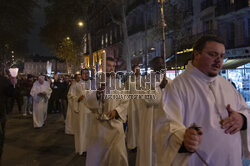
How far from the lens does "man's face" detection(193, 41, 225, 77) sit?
2.40 meters

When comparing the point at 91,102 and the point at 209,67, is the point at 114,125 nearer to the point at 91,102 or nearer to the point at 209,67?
the point at 91,102

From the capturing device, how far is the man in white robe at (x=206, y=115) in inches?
85.7

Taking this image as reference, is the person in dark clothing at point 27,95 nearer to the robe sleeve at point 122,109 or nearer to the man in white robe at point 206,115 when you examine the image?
the robe sleeve at point 122,109

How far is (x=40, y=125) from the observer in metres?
11.1

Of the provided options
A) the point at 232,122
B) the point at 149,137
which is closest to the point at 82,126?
the point at 149,137

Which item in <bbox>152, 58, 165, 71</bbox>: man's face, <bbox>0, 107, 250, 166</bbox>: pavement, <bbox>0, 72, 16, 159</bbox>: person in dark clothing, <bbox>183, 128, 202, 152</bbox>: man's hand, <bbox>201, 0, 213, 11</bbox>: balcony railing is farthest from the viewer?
<bbox>201, 0, 213, 11</bbox>: balcony railing

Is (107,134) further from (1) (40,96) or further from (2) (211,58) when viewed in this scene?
(1) (40,96)

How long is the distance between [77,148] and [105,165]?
2581mm

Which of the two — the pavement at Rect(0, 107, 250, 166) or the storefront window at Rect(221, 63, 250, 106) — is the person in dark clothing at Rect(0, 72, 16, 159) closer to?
the pavement at Rect(0, 107, 250, 166)

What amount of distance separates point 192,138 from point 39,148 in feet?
21.5

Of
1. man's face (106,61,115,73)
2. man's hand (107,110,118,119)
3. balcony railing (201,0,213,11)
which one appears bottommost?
man's hand (107,110,118,119)

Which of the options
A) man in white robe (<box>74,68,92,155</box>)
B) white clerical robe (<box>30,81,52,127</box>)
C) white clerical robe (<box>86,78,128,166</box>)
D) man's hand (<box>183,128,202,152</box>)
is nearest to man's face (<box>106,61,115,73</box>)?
white clerical robe (<box>86,78,128,166</box>)

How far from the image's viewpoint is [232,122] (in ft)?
7.29

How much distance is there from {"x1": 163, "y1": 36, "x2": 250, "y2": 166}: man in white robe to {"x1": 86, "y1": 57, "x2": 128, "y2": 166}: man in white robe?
2.31 meters
